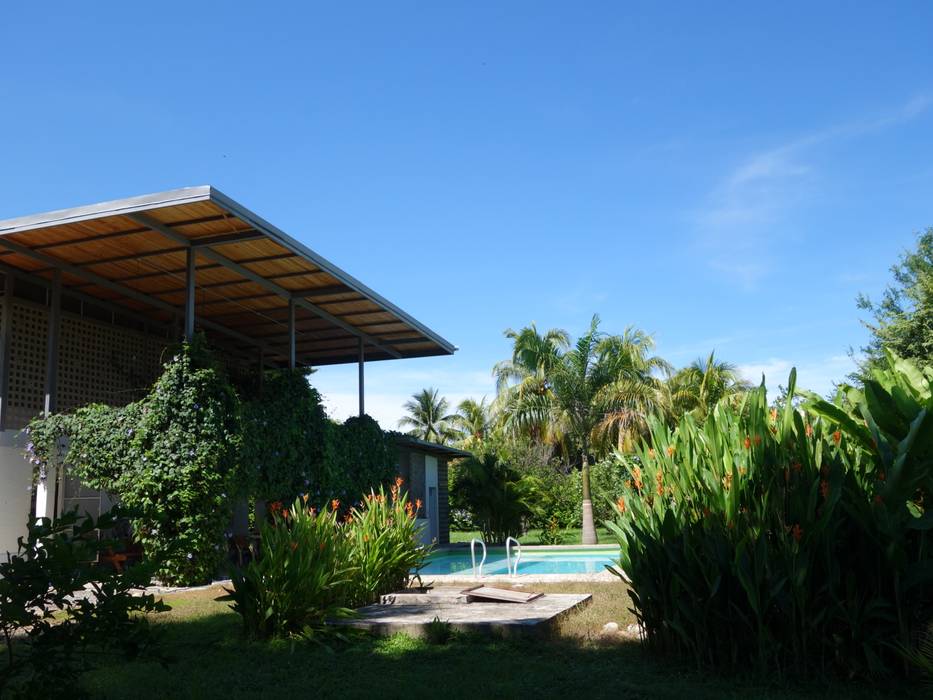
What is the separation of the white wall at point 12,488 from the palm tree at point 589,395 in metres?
13.1

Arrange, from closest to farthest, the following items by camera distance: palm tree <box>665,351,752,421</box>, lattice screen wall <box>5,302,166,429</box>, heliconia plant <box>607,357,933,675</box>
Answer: heliconia plant <box>607,357,933,675</box>
lattice screen wall <box>5,302,166,429</box>
palm tree <box>665,351,752,421</box>

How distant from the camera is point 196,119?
1338cm

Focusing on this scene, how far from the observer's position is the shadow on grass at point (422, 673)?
511cm

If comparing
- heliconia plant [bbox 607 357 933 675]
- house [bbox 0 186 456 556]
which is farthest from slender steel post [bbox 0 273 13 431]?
heliconia plant [bbox 607 357 933 675]

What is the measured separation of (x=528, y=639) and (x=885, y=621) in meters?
2.95

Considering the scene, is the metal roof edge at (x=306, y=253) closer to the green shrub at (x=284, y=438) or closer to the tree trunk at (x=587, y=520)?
the green shrub at (x=284, y=438)

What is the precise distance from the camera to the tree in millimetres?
20516

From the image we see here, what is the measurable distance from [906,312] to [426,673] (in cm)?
2068

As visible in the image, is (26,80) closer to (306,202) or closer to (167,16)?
(167,16)

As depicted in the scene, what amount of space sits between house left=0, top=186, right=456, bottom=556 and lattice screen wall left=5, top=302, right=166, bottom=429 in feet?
0.08

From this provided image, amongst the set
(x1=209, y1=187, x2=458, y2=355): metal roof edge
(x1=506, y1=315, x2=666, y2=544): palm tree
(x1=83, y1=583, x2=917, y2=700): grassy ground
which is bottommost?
(x1=83, y1=583, x2=917, y2=700): grassy ground

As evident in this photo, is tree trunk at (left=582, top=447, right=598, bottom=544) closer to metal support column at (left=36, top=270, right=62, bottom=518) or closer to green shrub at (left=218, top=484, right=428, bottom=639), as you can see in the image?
metal support column at (left=36, top=270, right=62, bottom=518)

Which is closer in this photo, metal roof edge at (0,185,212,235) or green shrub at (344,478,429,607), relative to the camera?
green shrub at (344,478,429,607)

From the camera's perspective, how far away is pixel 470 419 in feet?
151
